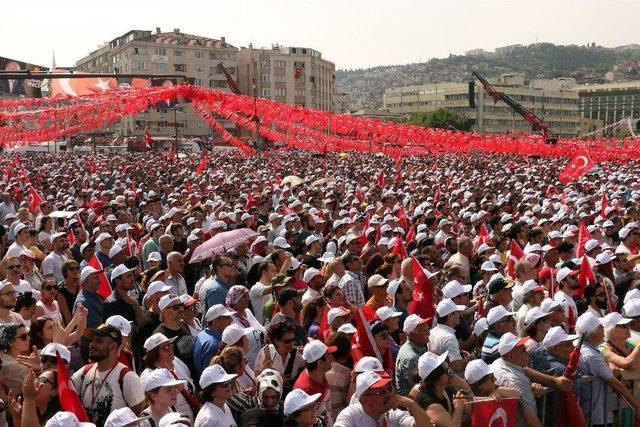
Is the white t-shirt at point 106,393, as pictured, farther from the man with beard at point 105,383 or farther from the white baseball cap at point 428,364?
the white baseball cap at point 428,364

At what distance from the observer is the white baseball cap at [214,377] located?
495cm

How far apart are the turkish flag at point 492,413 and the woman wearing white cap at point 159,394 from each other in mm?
1840

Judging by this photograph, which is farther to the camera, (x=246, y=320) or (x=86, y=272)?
(x=86, y=272)

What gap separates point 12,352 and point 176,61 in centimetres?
11827

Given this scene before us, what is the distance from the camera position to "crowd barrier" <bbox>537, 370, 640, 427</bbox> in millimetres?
5664

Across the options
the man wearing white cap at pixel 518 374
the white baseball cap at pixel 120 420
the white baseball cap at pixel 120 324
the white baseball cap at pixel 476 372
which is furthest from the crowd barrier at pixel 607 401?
the white baseball cap at pixel 120 324

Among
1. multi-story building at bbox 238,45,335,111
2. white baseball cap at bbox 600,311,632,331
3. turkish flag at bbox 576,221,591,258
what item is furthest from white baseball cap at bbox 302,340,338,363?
multi-story building at bbox 238,45,335,111

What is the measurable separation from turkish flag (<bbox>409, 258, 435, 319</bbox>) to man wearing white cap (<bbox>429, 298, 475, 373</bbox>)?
119cm

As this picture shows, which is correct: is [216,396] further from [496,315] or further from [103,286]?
[103,286]

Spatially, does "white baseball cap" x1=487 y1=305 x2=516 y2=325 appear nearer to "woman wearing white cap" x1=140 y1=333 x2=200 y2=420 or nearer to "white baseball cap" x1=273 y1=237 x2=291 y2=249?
"woman wearing white cap" x1=140 y1=333 x2=200 y2=420

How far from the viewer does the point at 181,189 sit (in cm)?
2122

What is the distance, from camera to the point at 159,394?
192 inches

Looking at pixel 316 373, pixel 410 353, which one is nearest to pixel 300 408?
pixel 316 373

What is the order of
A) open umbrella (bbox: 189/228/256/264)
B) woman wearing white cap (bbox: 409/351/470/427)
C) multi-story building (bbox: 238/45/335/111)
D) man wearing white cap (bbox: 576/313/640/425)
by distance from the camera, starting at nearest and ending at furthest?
woman wearing white cap (bbox: 409/351/470/427), man wearing white cap (bbox: 576/313/640/425), open umbrella (bbox: 189/228/256/264), multi-story building (bbox: 238/45/335/111)
